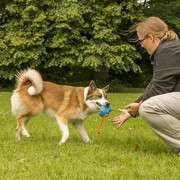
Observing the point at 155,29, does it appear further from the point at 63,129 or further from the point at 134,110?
the point at 63,129

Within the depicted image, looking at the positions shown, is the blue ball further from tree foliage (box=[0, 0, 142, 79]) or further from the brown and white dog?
tree foliage (box=[0, 0, 142, 79])

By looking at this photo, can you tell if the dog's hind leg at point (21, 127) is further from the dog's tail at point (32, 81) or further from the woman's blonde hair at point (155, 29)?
the woman's blonde hair at point (155, 29)

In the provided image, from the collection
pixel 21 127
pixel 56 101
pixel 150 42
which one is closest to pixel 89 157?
pixel 150 42

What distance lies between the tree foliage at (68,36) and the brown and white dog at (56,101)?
45.9 ft

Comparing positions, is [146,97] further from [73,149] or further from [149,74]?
[149,74]

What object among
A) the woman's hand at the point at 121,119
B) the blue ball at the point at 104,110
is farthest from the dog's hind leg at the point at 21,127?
the woman's hand at the point at 121,119

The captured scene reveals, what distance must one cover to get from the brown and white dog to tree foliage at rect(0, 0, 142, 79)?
13999 mm

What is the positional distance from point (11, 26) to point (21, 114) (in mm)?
16060

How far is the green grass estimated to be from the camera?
605 centimetres

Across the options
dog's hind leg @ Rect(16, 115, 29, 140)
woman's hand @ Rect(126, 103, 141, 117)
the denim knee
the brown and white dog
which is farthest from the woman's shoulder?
dog's hind leg @ Rect(16, 115, 29, 140)

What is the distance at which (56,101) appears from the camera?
29.5 feet

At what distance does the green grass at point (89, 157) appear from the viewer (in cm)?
605

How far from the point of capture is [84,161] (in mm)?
6859

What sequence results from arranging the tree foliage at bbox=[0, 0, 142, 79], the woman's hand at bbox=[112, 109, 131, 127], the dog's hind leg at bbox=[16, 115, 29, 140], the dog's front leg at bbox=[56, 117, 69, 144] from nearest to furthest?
1. the woman's hand at bbox=[112, 109, 131, 127]
2. the dog's front leg at bbox=[56, 117, 69, 144]
3. the dog's hind leg at bbox=[16, 115, 29, 140]
4. the tree foliage at bbox=[0, 0, 142, 79]
